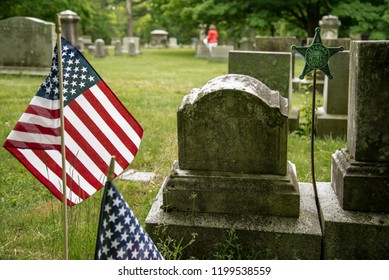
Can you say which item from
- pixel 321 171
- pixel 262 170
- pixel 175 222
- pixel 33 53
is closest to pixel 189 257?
pixel 175 222

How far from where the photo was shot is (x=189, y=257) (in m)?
3.46

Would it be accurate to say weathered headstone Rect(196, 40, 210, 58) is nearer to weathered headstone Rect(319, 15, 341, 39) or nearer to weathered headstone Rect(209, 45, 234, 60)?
weathered headstone Rect(209, 45, 234, 60)

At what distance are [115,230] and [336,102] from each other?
5.94 meters

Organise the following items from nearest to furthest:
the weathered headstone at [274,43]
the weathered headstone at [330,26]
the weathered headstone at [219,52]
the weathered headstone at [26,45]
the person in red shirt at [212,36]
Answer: the weathered headstone at [274,43] → the weathered headstone at [26,45] → the weathered headstone at [330,26] → the weathered headstone at [219,52] → the person in red shirt at [212,36]

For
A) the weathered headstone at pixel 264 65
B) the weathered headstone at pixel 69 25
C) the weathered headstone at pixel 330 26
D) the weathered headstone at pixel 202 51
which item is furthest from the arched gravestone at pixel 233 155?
the weathered headstone at pixel 202 51

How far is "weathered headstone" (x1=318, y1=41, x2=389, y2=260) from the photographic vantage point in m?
3.25

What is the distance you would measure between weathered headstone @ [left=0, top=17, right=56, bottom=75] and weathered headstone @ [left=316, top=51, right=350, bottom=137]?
29.0 ft

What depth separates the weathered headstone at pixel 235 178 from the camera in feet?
11.0

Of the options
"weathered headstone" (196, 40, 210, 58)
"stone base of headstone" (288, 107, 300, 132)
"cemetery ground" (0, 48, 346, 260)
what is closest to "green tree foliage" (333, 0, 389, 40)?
"weathered headstone" (196, 40, 210, 58)

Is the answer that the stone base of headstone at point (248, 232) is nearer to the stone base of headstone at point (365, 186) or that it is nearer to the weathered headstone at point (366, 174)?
the weathered headstone at point (366, 174)

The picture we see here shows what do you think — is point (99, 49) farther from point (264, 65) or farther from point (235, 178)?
point (235, 178)

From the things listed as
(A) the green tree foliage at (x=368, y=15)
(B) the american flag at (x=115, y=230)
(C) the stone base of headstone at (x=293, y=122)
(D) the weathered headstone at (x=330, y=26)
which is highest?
(A) the green tree foliage at (x=368, y=15)

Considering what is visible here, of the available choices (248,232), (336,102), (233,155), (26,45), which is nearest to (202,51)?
(26,45)

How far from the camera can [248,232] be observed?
11.0 feet
